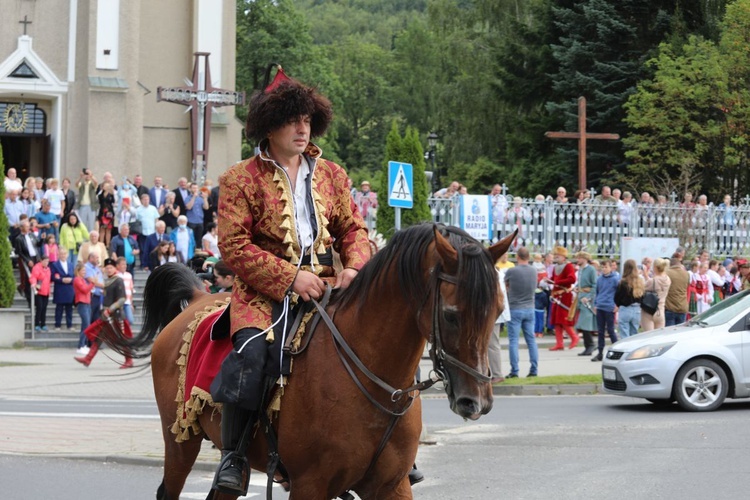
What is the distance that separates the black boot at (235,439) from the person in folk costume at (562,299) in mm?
19681

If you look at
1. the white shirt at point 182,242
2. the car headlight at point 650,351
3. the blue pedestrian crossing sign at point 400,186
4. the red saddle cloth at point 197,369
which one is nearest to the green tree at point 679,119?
the white shirt at point 182,242

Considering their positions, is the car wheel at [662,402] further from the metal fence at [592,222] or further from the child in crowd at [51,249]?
the child in crowd at [51,249]

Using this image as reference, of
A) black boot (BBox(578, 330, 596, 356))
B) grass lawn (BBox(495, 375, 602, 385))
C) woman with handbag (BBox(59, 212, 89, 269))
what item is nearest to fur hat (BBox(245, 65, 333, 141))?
grass lawn (BBox(495, 375, 602, 385))

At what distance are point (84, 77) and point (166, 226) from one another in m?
12.7

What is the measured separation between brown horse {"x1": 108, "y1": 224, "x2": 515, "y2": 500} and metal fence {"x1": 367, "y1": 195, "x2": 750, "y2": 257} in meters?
23.8

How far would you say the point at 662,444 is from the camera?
40.7 ft

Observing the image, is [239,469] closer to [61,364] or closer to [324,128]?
[324,128]

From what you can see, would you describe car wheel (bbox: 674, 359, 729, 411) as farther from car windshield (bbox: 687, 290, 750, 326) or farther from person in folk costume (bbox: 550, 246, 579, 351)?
person in folk costume (bbox: 550, 246, 579, 351)

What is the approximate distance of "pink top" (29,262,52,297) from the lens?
83.5 ft

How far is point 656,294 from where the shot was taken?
76.0ft

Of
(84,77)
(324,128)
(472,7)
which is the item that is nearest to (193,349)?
(324,128)

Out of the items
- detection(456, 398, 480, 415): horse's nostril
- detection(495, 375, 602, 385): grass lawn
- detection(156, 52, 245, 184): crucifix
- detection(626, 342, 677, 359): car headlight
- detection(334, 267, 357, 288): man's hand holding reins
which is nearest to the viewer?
detection(456, 398, 480, 415): horse's nostril

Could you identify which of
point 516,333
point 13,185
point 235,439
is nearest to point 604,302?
point 516,333

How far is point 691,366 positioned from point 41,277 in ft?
49.4
